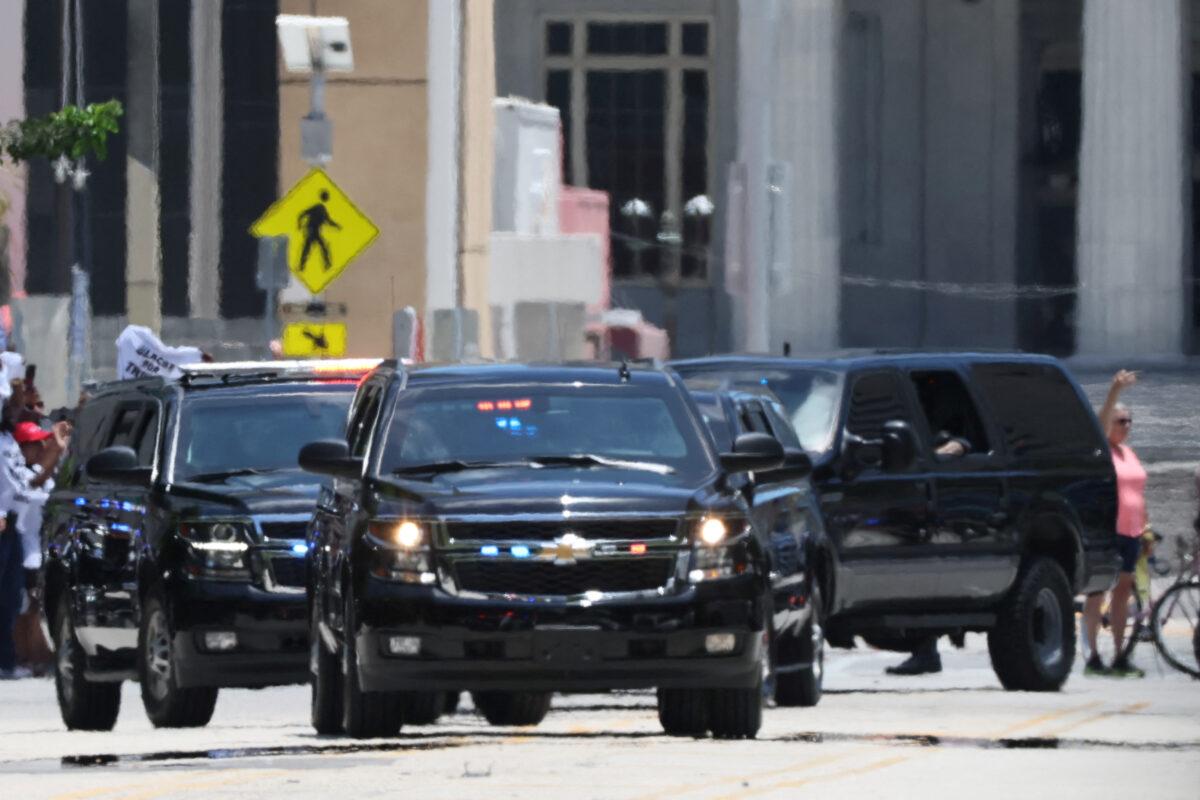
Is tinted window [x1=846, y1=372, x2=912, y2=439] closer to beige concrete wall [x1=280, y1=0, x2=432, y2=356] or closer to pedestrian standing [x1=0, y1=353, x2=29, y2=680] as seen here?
pedestrian standing [x1=0, y1=353, x2=29, y2=680]

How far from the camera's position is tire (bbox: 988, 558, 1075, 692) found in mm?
21609

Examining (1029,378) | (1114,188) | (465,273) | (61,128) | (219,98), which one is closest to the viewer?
(1029,378)

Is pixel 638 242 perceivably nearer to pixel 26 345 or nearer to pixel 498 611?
pixel 26 345

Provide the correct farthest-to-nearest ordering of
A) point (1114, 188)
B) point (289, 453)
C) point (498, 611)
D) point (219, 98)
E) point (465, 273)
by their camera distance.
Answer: point (1114, 188) < point (219, 98) < point (465, 273) < point (289, 453) < point (498, 611)

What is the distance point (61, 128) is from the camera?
29844 mm

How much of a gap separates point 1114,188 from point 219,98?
2354 cm

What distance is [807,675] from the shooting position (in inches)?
760

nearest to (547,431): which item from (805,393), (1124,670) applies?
(805,393)

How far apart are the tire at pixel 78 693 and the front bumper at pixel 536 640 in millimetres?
3814

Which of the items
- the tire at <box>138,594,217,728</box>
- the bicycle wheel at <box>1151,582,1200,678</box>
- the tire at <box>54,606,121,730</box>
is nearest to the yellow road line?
the bicycle wheel at <box>1151,582,1200,678</box>

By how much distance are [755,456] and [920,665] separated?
7.63 metres

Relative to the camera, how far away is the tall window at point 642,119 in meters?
75.8

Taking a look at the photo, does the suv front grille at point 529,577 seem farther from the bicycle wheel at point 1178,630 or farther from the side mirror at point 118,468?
the bicycle wheel at point 1178,630

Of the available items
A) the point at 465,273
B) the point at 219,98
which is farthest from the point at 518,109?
the point at 465,273
